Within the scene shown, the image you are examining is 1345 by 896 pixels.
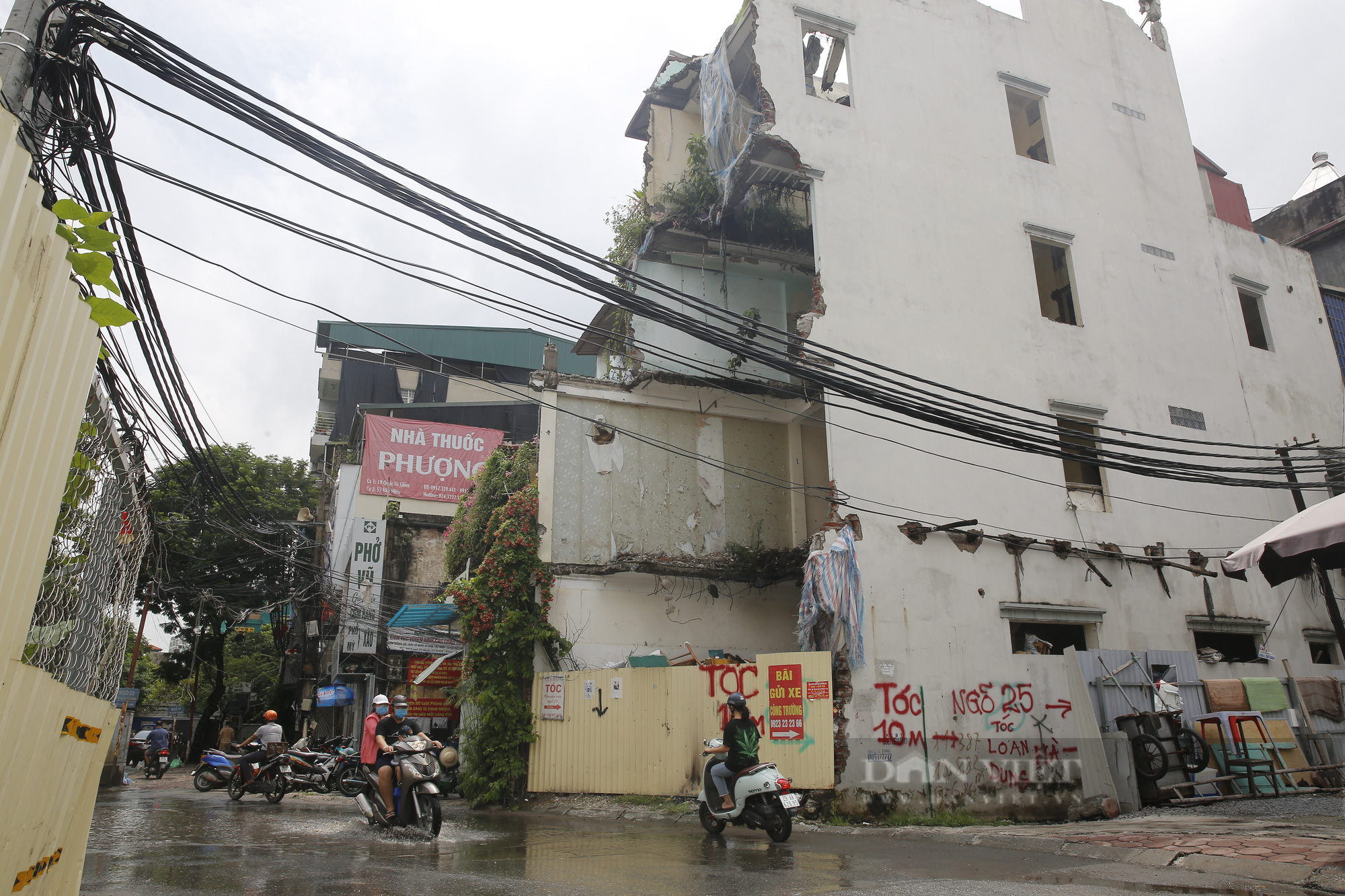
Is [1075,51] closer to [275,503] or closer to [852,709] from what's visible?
[852,709]

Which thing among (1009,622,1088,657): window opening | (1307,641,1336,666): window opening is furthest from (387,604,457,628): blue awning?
(1307,641,1336,666): window opening

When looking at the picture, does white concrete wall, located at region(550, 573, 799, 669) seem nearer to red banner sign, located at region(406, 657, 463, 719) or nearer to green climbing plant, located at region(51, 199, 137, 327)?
red banner sign, located at region(406, 657, 463, 719)

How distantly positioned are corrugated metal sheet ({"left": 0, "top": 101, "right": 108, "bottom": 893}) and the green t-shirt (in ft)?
20.2

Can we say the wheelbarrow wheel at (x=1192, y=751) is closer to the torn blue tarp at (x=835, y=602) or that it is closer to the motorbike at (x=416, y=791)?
the torn blue tarp at (x=835, y=602)

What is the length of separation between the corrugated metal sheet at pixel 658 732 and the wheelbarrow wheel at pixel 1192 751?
4348 millimetres

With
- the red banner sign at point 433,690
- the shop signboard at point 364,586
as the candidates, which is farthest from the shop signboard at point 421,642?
the shop signboard at point 364,586

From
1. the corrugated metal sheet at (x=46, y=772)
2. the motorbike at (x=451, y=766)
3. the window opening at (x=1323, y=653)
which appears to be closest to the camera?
the corrugated metal sheet at (x=46, y=772)

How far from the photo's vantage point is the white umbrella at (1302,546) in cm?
683

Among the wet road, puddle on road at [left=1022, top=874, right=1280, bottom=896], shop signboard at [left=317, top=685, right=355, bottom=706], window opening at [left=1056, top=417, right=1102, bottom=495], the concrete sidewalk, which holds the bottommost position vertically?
the wet road

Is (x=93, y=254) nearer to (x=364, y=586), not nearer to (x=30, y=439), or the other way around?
(x=30, y=439)

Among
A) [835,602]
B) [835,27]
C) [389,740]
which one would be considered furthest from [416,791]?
[835,27]

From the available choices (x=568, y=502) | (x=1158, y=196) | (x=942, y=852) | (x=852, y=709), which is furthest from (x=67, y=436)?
(x=1158, y=196)

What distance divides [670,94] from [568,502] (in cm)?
927

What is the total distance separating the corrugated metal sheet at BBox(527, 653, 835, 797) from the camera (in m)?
10.7
